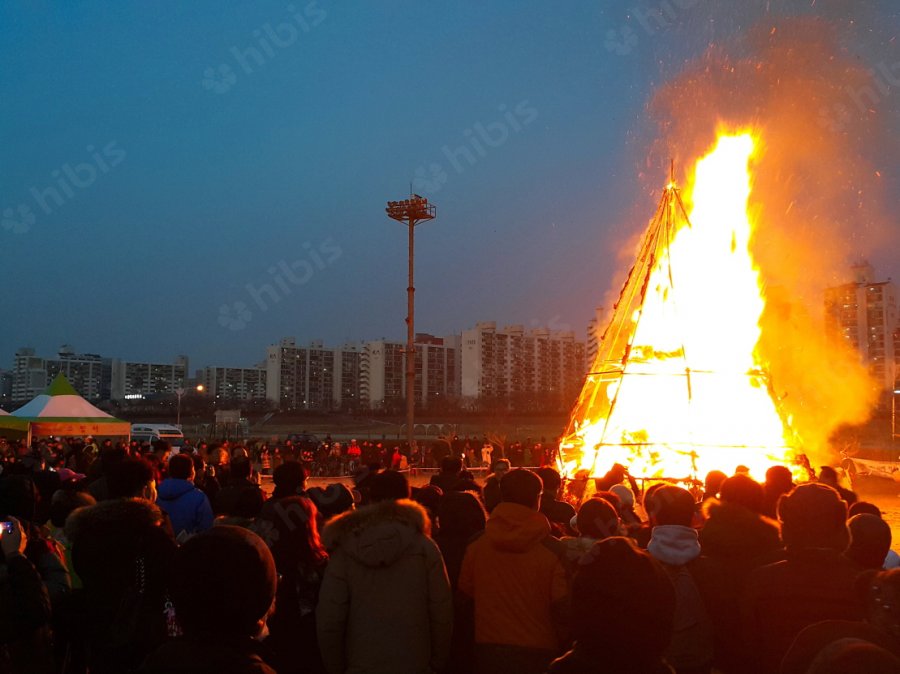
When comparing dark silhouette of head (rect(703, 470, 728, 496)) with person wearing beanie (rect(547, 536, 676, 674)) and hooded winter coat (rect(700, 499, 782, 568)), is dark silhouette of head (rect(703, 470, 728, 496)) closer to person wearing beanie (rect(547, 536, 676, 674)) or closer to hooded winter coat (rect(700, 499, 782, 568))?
hooded winter coat (rect(700, 499, 782, 568))

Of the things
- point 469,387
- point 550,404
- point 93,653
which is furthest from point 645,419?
point 469,387

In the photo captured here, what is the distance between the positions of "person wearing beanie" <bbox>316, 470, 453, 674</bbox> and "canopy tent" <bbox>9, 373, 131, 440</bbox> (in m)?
21.2

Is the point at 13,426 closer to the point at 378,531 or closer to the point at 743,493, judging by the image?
the point at 378,531

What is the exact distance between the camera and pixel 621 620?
2.09 metres

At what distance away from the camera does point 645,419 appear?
14.5m

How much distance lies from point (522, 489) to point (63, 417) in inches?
869

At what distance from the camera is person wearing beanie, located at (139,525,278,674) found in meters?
2.12

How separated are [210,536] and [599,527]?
9.22 ft

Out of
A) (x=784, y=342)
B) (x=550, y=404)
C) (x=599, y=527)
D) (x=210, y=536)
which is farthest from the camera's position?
(x=550, y=404)

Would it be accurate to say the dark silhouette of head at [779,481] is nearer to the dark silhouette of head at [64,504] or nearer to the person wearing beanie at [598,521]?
the person wearing beanie at [598,521]

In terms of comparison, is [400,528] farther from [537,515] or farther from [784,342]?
[784,342]

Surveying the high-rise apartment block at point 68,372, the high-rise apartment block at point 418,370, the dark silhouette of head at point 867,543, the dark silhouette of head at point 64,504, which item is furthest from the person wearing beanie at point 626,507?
the high-rise apartment block at point 68,372

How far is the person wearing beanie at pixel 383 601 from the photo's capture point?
348cm

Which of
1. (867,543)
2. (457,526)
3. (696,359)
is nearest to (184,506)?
(457,526)
